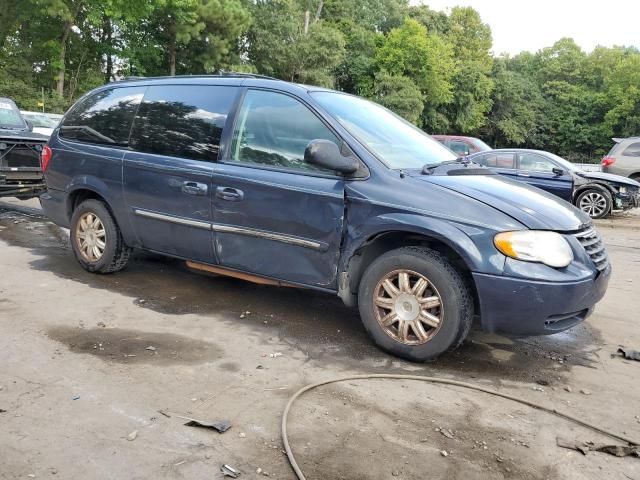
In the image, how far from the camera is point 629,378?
148 inches

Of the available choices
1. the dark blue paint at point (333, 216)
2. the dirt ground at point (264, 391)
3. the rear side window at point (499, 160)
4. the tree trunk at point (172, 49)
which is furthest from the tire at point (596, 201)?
the tree trunk at point (172, 49)

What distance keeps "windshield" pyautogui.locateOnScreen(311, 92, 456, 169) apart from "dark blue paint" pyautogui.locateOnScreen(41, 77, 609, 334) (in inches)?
5.4

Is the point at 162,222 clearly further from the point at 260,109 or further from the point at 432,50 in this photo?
the point at 432,50

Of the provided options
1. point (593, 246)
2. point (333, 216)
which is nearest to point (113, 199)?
point (333, 216)

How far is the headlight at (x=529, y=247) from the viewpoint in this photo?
3.51 metres

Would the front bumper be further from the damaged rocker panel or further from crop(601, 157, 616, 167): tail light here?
crop(601, 157, 616, 167): tail light

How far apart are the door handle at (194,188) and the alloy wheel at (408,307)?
1.69 m

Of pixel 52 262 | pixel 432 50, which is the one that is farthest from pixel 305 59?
pixel 52 262

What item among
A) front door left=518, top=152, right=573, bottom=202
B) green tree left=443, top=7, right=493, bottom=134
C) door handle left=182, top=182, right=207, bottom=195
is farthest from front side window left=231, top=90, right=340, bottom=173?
green tree left=443, top=7, right=493, bottom=134

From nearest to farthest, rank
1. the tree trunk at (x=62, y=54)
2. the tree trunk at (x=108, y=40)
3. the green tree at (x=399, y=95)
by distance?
1. the tree trunk at (x=62, y=54)
2. the tree trunk at (x=108, y=40)
3. the green tree at (x=399, y=95)

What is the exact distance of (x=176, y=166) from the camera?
188 inches

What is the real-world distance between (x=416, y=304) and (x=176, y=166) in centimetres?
239

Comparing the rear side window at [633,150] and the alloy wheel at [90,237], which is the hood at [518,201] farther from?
the rear side window at [633,150]

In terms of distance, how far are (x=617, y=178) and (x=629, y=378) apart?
9.68 meters
